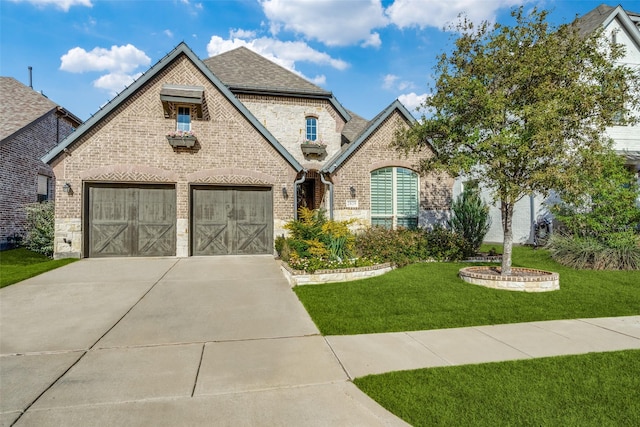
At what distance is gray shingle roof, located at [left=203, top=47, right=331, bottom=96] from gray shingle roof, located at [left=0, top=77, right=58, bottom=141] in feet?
27.2

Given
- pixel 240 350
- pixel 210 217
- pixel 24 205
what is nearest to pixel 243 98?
pixel 210 217

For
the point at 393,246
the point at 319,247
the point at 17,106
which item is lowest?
the point at 393,246

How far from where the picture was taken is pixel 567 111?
24.4ft

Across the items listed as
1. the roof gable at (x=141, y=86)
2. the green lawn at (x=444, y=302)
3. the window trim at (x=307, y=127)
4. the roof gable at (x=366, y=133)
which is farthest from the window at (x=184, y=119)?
the green lawn at (x=444, y=302)

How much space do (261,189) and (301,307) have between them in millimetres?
7448

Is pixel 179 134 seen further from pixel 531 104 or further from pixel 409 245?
pixel 531 104

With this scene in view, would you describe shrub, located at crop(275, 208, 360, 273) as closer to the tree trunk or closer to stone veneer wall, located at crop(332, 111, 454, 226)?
stone veneer wall, located at crop(332, 111, 454, 226)

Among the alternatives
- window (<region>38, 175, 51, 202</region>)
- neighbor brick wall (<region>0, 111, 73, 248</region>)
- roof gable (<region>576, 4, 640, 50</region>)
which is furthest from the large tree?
window (<region>38, 175, 51, 202</region>)

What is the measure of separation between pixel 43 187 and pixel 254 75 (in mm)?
11587

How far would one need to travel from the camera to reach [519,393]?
11.0ft

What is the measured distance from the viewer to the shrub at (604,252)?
10227 millimetres

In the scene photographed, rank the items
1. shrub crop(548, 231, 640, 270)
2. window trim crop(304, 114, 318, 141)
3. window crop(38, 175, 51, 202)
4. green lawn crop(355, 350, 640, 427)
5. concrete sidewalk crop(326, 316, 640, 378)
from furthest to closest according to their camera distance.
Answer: window trim crop(304, 114, 318, 141), window crop(38, 175, 51, 202), shrub crop(548, 231, 640, 270), concrete sidewalk crop(326, 316, 640, 378), green lawn crop(355, 350, 640, 427)

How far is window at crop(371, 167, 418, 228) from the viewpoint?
44.9ft

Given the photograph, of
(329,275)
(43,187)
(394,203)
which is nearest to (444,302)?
(329,275)
